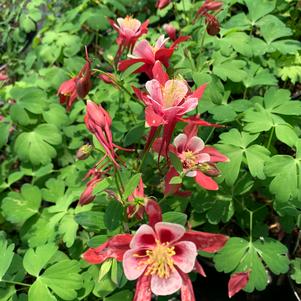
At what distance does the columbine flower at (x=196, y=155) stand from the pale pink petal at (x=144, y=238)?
18 cm

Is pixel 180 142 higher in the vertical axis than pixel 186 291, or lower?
higher

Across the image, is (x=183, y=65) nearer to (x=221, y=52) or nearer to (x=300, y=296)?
(x=221, y=52)

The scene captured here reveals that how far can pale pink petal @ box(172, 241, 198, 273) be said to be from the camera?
88cm

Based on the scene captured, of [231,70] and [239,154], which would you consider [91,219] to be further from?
[231,70]

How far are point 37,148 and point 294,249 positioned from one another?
1.00m

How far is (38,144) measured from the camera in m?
1.59

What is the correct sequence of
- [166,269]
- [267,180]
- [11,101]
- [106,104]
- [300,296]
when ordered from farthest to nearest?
[11,101] < [106,104] < [300,296] < [267,180] < [166,269]

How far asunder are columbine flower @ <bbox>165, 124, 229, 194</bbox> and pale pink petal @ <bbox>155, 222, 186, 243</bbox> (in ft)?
0.54

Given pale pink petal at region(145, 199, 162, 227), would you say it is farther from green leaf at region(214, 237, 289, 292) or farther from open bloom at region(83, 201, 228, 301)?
green leaf at region(214, 237, 289, 292)

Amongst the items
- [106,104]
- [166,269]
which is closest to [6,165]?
[106,104]

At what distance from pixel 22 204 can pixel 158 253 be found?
0.76 m

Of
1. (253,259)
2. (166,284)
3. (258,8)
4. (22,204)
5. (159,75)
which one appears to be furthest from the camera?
(258,8)

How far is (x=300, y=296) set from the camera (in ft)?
4.54

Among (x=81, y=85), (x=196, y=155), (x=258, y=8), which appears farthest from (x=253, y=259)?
(x=258, y=8)
